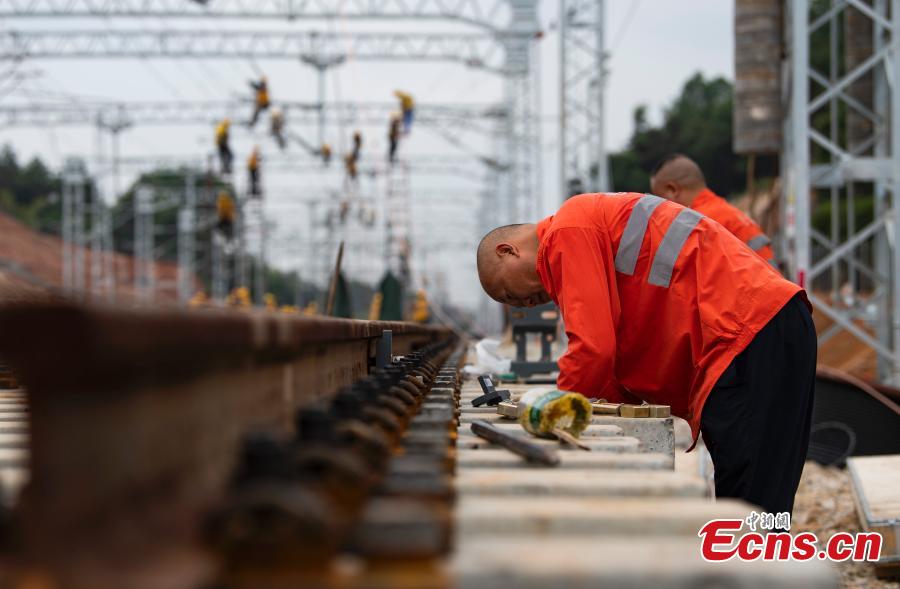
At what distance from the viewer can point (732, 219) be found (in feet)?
21.5

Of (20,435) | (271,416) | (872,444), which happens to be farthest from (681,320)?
(872,444)

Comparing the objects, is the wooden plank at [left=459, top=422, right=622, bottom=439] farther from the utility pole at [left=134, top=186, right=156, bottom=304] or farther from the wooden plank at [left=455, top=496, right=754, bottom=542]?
the utility pole at [left=134, top=186, right=156, bottom=304]

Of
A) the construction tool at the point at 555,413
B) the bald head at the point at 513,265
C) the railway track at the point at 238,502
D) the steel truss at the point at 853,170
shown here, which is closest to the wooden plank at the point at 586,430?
the construction tool at the point at 555,413

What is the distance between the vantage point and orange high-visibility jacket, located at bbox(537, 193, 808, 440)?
12.2ft

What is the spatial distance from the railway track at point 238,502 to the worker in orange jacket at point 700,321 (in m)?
1.79

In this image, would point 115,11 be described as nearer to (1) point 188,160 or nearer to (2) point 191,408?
(1) point 188,160

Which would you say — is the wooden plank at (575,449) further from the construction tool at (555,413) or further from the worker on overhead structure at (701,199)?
the worker on overhead structure at (701,199)

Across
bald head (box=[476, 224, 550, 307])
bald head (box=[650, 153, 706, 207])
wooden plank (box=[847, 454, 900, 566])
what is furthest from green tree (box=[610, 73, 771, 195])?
bald head (box=[476, 224, 550, 307])

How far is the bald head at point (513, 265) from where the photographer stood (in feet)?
13.6

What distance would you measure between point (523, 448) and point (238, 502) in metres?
1.26

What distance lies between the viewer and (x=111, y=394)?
1.35 metres

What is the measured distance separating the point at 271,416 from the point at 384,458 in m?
0.36

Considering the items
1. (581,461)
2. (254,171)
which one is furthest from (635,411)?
(254,171)

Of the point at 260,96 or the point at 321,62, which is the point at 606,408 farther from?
the point at 321,62
